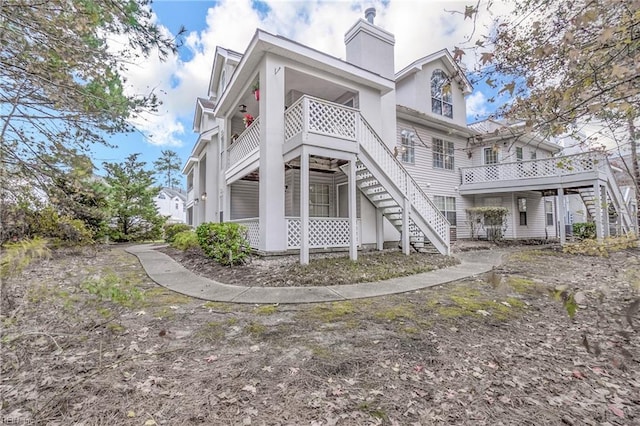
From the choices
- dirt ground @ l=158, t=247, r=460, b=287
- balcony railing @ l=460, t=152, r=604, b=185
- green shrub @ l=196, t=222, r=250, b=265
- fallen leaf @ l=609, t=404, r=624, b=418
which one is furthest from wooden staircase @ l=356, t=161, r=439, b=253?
fallen leaf @ l=609, t=404, r=624, b=418

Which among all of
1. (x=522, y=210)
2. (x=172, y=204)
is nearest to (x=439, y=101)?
(x=522, y=210)

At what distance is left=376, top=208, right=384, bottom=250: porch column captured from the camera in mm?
9664

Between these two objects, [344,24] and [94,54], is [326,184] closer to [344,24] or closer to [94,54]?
[344,24]

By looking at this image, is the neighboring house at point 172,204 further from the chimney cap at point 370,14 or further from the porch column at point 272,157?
the porch column at point 272,157

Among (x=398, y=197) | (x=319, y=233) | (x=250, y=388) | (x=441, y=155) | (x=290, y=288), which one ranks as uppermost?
(x=441, y=155)

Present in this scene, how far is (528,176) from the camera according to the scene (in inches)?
550

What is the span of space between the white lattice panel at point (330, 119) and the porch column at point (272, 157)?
3.80ft

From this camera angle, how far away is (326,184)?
1173cm

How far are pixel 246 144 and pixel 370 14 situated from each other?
793 cm

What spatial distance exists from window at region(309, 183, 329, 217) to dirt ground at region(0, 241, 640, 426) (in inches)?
292

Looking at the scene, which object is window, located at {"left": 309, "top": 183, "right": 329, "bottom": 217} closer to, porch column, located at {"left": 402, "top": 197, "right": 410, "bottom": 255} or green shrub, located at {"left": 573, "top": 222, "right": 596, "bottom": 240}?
porch column, located at {"left": 402, "top": 197, "right": 410, "bottom": 255}

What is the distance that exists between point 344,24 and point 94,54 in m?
10.8

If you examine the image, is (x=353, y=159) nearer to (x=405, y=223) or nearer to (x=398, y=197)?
(x=398, y=197)

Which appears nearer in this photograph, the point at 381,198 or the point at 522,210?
the point at 381,198
